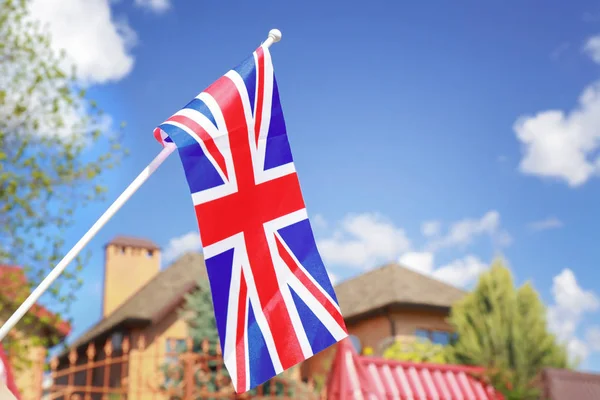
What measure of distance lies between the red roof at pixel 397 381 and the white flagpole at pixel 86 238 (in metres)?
4.25

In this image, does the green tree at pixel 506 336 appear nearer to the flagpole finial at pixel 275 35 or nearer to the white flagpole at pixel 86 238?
the flagpole finial at pixel 275 35

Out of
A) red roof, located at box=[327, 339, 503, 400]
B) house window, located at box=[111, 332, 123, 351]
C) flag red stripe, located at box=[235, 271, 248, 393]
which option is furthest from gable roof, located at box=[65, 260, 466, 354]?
flag red stripe, located at box=[235, 271, 248, 393]

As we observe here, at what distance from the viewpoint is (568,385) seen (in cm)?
770

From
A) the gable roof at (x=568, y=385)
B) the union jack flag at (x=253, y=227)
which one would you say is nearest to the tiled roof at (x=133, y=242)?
the gable roof at (x=568, y=385)

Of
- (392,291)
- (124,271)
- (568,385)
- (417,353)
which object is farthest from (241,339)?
(124,271)

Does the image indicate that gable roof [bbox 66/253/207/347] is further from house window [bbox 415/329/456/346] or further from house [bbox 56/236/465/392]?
house window [bbox 415/329/456/346]

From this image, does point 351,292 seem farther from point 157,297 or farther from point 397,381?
point 397,381

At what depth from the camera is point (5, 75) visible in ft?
40.9

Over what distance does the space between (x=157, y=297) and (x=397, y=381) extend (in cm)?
2165

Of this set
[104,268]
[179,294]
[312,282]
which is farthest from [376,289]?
[312,282]

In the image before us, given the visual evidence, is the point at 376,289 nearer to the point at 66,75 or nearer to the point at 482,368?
the point at 66,75

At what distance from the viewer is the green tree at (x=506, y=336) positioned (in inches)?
329

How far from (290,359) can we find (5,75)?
10733 millimetres

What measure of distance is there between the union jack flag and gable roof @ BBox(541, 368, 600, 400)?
4.98 metres
